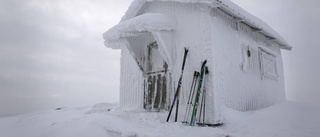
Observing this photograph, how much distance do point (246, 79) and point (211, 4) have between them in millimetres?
2982

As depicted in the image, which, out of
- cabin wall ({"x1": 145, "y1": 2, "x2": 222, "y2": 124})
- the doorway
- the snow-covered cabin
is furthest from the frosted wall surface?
cabin wall ({"x1": 145, "y1": 2, "x2": 222, "y2": 124})

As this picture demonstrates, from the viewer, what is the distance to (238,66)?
295 inches

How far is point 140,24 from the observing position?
6711 mm

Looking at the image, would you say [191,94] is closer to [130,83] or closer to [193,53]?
[193,53]

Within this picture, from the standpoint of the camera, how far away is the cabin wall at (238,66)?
6.61 m

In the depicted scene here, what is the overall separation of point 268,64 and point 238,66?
2.81 meters

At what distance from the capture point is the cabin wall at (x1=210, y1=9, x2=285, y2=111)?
661cm

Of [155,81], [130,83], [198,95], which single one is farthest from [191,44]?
[130,83]

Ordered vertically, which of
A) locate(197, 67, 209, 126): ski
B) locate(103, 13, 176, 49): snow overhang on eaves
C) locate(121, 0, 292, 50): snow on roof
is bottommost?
locate(197, 67, 209, 126): ski

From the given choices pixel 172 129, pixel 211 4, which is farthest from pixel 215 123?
pixel 211 4

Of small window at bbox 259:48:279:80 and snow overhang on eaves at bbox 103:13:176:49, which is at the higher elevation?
snow overhang on eaves at bbox 103:13:176:49

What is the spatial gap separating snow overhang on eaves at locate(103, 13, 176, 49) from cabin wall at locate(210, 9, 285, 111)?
4.42 feet

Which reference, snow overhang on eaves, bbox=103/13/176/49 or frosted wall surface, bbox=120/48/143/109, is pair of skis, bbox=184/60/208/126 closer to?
snow overhang on eaves, bbox=103/13/176/49

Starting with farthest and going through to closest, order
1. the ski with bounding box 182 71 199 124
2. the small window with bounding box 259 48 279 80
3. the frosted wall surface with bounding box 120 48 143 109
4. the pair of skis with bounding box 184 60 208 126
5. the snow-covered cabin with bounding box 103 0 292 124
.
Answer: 1. the small window with bounding box 259 48 279 80
2. the frosted wall surface with bounding box 120 48 143 109
3. the snow-covered cabin with bounding box 103 0 292 124
4. the ski with bounding box 182 71 199 124
5. the pair of skis with bounding box 184 60 208 126
